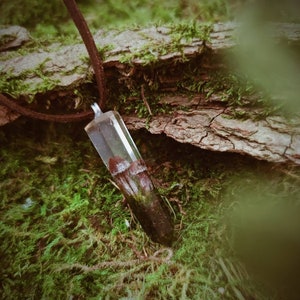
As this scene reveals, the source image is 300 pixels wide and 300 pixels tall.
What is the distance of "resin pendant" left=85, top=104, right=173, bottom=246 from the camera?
1.55 meters

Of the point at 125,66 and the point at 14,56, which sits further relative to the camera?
the point at 14,56

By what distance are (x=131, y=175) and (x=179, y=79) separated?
0.68m

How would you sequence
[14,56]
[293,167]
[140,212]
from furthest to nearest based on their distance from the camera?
[14,56] → [140,212] → [293,167]

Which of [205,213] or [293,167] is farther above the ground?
[293,167]

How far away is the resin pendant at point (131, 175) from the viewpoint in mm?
1552

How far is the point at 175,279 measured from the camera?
148 cm

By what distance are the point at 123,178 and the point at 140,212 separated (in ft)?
0.75

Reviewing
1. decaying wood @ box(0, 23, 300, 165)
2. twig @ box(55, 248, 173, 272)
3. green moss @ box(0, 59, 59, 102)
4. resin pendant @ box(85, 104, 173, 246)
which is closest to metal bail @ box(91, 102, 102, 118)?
resin pendant @ box(85, 104, 173, 246)

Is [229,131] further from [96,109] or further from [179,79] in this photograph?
[96,109]

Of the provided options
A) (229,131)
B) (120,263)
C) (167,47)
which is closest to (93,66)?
(167,47)

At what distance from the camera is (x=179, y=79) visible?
1.65 m

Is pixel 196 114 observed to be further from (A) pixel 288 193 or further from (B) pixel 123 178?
(A) pixel 288 193

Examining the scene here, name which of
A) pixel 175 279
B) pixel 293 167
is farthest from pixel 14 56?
pixel 293 167

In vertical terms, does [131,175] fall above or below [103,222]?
above
